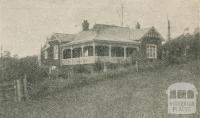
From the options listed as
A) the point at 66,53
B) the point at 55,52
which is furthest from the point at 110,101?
the point at 55,52

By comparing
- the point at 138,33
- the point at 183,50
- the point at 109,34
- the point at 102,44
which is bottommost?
the point at 183,50

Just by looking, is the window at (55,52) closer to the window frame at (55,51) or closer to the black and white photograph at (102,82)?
the window frame at (55,51)

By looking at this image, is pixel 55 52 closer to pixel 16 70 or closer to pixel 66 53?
pixel 66 53

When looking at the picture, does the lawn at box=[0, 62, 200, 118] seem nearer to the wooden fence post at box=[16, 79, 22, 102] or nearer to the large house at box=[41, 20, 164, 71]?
the wooden fence post at box=[16, 79, 22, 102]

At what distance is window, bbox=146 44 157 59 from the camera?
28562 mm

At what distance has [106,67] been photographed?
23.0 metres

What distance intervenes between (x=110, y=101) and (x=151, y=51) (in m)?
18.5

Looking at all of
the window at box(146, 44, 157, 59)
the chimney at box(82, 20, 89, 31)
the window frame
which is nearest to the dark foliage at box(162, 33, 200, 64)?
the window at box(146, 44, 157, 59)

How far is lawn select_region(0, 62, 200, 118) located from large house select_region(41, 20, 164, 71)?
409 inches

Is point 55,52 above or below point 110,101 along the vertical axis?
above

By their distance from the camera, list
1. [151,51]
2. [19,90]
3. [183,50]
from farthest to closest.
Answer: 1. [151,51]
2. [183,50]
3. [19,90]

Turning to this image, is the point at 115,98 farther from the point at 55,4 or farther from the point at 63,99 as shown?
the point at 55,4

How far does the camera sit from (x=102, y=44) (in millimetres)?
25203

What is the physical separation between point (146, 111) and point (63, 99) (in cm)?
383
